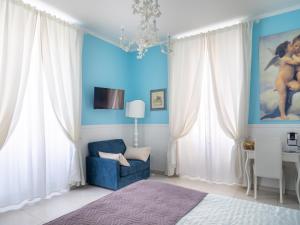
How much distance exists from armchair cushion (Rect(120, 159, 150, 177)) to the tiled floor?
0.44 m

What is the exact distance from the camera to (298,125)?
3.18 m

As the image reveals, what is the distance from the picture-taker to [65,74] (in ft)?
11.2

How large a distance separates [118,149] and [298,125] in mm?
3236

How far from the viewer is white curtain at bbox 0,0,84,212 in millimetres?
2768

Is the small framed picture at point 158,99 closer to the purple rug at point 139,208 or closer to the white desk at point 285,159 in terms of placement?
the white desk at point 285,159

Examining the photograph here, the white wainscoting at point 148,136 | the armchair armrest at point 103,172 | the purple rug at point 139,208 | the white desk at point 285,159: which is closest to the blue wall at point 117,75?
the white wainscoting at point 148,136

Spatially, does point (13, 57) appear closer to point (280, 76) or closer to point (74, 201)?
point (74, 201)

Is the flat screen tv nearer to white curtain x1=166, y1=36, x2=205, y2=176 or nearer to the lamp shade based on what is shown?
the lamp shade

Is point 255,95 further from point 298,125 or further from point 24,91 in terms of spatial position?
point 24,91

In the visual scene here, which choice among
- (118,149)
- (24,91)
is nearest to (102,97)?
(118,149)

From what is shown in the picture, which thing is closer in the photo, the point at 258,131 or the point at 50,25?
the point at 50,25

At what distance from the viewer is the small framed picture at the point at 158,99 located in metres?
4.59

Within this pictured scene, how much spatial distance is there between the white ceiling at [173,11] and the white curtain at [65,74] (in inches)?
13.3

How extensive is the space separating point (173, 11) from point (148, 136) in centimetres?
272
